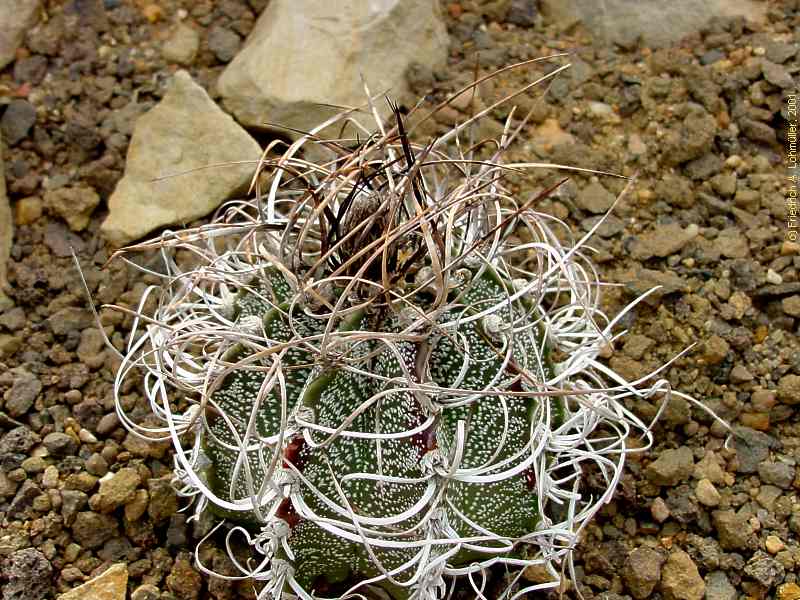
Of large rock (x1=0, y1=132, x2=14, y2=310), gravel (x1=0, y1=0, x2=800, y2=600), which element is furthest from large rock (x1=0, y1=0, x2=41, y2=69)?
large rock (x1=0, y1=132, x2=14, y2=310)

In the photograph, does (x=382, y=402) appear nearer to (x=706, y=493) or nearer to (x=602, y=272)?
(x=706, y=493)

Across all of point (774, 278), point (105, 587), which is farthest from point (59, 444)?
point (774, 278)

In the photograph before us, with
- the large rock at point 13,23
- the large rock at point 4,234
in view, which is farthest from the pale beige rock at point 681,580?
the large rock at point 13,23

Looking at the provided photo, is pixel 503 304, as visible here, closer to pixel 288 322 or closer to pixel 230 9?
pixel 288 322

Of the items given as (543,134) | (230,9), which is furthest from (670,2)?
(230,9)

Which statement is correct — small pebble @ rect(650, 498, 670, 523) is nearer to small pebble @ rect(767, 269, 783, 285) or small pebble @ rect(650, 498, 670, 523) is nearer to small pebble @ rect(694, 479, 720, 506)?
small pebble @ rect(694, 479, 720, 506)

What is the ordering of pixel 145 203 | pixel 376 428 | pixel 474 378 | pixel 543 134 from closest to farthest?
pixel 376 428 < pixel 474 378 < pixel 145 203 < pixel 543 134

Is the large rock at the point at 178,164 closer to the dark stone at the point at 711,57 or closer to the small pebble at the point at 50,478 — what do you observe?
the small pebble at the point at 50,478
